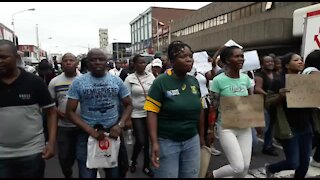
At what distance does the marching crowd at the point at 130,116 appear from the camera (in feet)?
9.30

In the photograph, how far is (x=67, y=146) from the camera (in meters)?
4.03

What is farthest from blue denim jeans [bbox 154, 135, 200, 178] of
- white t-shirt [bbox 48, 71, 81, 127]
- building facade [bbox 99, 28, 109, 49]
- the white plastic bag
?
building facade [bbox 99, 28, 109, 49]

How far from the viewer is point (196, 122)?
10.4 ft

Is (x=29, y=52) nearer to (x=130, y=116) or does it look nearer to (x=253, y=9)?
(x=253, y=9)

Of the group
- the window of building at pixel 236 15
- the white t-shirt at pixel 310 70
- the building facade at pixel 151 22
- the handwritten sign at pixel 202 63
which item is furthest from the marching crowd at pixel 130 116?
the building facade at pixel 151 22

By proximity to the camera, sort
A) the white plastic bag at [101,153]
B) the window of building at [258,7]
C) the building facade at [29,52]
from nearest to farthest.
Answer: the white plastic bag at [101,153], the building facade at [29,52], the window of building at [258,7]

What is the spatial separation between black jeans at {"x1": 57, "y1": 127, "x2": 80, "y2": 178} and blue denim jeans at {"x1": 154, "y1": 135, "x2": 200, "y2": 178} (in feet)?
4.43

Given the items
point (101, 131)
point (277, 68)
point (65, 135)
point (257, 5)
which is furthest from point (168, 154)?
point (257, 5)

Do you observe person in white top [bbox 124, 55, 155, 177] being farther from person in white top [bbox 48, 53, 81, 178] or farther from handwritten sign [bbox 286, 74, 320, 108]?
handwritten sign [bbox 286, 74, 320, 108]

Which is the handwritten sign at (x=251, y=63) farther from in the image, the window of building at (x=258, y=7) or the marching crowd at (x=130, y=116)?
the window of building at (x=258, y=7)

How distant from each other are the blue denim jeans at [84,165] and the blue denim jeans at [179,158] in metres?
0.50

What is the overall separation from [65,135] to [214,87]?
1847 mm

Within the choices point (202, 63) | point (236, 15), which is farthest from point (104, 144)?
point (236, 15)

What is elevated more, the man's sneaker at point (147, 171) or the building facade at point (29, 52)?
the building facade at point (29, 52)
